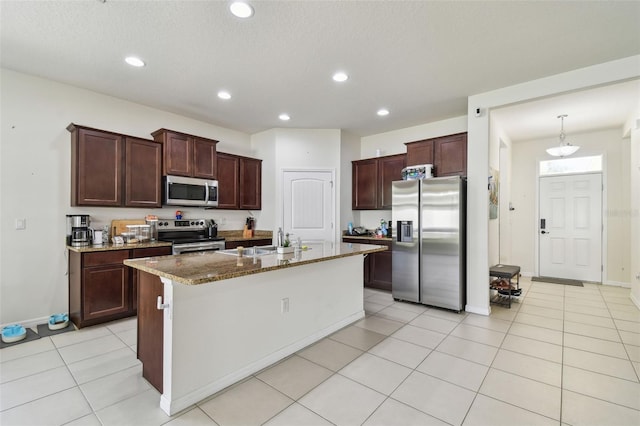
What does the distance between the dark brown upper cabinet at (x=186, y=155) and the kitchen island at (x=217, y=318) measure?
210 centimetres

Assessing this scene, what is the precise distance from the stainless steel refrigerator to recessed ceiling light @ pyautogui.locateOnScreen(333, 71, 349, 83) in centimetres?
175

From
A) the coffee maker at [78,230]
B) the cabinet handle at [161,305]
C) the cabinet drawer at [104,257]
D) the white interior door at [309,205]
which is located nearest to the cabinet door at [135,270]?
the cabinet drawer at [104,257]

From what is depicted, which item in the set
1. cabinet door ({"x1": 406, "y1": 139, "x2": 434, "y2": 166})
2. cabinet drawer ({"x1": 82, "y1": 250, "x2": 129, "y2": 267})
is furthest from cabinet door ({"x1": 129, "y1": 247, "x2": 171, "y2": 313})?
cabinet door ({"x1": 406, "y1": 139, "x2": 434, "y2": 166})

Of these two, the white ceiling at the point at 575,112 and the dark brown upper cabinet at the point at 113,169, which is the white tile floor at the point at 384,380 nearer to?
the dark brown upper cabinet at the point at 113,169

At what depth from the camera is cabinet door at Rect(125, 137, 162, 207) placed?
12.4ft

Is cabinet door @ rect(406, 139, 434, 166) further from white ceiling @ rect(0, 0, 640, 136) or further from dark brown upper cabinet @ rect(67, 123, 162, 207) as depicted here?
dark brown upper cabinet @ rect(67, 123, 162, 207)

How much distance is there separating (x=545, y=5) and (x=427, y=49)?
0.88m

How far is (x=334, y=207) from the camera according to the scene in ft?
17.5

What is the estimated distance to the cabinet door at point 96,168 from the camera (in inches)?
134

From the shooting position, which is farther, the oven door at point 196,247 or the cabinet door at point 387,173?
the cabinet door at point 387,173

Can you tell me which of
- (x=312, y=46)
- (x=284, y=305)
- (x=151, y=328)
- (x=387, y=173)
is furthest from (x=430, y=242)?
(x=151, y=328)

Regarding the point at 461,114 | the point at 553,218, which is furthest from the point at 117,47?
the point at 553,218

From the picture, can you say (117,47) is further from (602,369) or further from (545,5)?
(602,369)

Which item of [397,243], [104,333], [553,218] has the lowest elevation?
[104,333]
